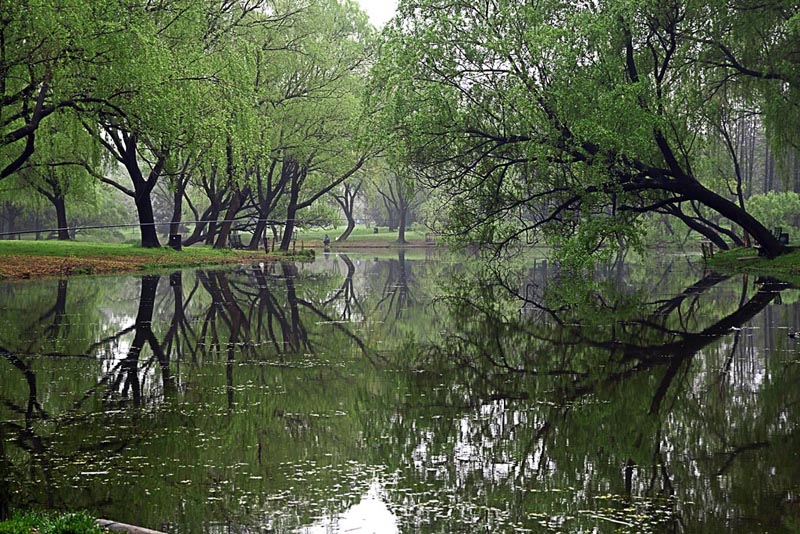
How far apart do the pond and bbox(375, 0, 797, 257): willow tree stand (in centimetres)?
921

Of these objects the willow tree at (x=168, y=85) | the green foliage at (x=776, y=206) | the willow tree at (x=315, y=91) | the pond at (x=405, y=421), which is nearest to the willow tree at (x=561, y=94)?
the willow tree at (x=168, y=85)

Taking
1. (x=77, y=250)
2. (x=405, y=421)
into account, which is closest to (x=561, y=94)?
(x=405, y=421)

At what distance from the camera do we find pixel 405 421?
841 cm

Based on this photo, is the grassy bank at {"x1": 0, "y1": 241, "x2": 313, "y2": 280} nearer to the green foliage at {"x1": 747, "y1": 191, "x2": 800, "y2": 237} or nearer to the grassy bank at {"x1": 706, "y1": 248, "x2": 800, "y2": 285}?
the grassy bank at {"x1": 706, "y1": 248, "x2": 800, "y2": 285}

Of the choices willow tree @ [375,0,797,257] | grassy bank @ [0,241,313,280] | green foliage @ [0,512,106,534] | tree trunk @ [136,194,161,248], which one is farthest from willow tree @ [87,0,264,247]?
green foliage @ [0,512,106,534]

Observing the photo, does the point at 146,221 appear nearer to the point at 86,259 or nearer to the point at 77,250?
the point at 77,250

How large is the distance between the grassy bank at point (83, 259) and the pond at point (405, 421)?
1158 cm

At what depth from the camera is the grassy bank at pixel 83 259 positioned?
28378mm

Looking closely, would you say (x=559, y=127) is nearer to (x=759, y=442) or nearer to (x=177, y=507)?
(x=759, y=442)

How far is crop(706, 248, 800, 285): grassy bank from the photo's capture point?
91.3 feet

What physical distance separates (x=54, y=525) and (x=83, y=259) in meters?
29.0

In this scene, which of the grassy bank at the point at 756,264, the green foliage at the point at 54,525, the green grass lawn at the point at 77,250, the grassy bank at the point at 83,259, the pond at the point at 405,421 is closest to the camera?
the green foliage at the point at 54,525

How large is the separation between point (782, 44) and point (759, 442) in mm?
23671

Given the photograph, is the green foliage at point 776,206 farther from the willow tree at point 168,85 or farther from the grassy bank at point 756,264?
the willow tree at point 168,85
